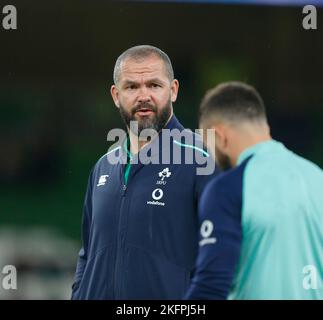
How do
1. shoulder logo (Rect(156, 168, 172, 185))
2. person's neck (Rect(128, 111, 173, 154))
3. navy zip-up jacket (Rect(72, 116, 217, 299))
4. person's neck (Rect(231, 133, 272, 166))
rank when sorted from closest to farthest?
1. person's neck (Rect(231, 133, 272, 166))
2. navy zip-up jacket (Rect(72, 116, 217, 299))
3. shoulder logo (Rect(156, 168, 172, 185))
4. person's neck (Rect(128, 111, 173, 154))

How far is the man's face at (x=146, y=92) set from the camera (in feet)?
12.1

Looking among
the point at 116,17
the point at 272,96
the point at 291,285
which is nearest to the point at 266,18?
the point at 272,96

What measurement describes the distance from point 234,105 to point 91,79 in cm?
575

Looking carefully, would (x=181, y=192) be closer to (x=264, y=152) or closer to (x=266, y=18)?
(x=264, y=152)

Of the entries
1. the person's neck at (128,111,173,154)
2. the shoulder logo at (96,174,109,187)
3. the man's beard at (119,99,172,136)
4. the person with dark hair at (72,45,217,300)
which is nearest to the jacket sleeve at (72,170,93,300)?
the person with dark hair at (72,45,217,300)

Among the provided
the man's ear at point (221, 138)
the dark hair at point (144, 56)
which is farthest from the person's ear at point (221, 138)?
the dark hair at point (144, 56)

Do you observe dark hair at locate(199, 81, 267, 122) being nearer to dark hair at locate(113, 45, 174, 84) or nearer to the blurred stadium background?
dark hair at locate(113, 45, 174, 84)

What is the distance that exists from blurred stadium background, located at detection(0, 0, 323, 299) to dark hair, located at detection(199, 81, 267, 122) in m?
4.64

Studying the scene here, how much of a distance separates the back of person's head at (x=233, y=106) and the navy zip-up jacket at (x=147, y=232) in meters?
0.50

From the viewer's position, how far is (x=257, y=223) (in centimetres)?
278

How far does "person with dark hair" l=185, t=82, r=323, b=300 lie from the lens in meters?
2.78

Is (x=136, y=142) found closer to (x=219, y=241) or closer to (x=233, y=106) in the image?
(x=233, y=106)

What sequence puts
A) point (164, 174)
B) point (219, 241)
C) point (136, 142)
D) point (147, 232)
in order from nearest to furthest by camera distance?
point (219, 241)
point (147, 232)
point (164, 174)
point (136, 142)

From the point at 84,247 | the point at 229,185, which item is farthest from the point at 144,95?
the point at 229,185
